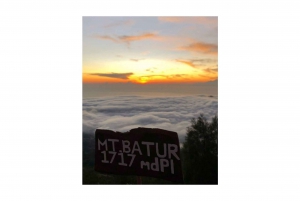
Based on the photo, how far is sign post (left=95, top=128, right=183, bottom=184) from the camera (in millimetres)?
4508

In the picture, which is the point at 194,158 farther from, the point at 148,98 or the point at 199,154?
the point at 148,98

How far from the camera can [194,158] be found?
4.55 metres

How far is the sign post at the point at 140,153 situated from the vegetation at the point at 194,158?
7cm

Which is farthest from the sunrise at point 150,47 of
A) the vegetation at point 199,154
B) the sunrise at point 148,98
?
the vegetation at point 199,154

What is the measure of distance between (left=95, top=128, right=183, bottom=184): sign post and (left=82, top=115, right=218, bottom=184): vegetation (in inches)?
2.8

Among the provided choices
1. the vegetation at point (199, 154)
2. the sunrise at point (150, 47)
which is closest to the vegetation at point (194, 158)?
the vegetation at point (199, 154)

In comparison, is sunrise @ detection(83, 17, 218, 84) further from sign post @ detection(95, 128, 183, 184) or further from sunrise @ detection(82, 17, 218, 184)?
sign post @ detection(95, 128, 183, 184)

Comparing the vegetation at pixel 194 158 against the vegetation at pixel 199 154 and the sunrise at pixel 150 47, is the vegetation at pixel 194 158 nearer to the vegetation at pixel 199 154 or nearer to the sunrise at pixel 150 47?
the vegetation at pixel 199 154

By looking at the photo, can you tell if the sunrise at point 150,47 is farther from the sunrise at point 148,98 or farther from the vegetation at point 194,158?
the vegetation at point 194,158

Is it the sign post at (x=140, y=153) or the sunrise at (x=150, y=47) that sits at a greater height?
the sunrise at (x=150, y=47)

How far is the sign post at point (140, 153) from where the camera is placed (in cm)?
451

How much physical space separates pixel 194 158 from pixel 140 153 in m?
0.67
